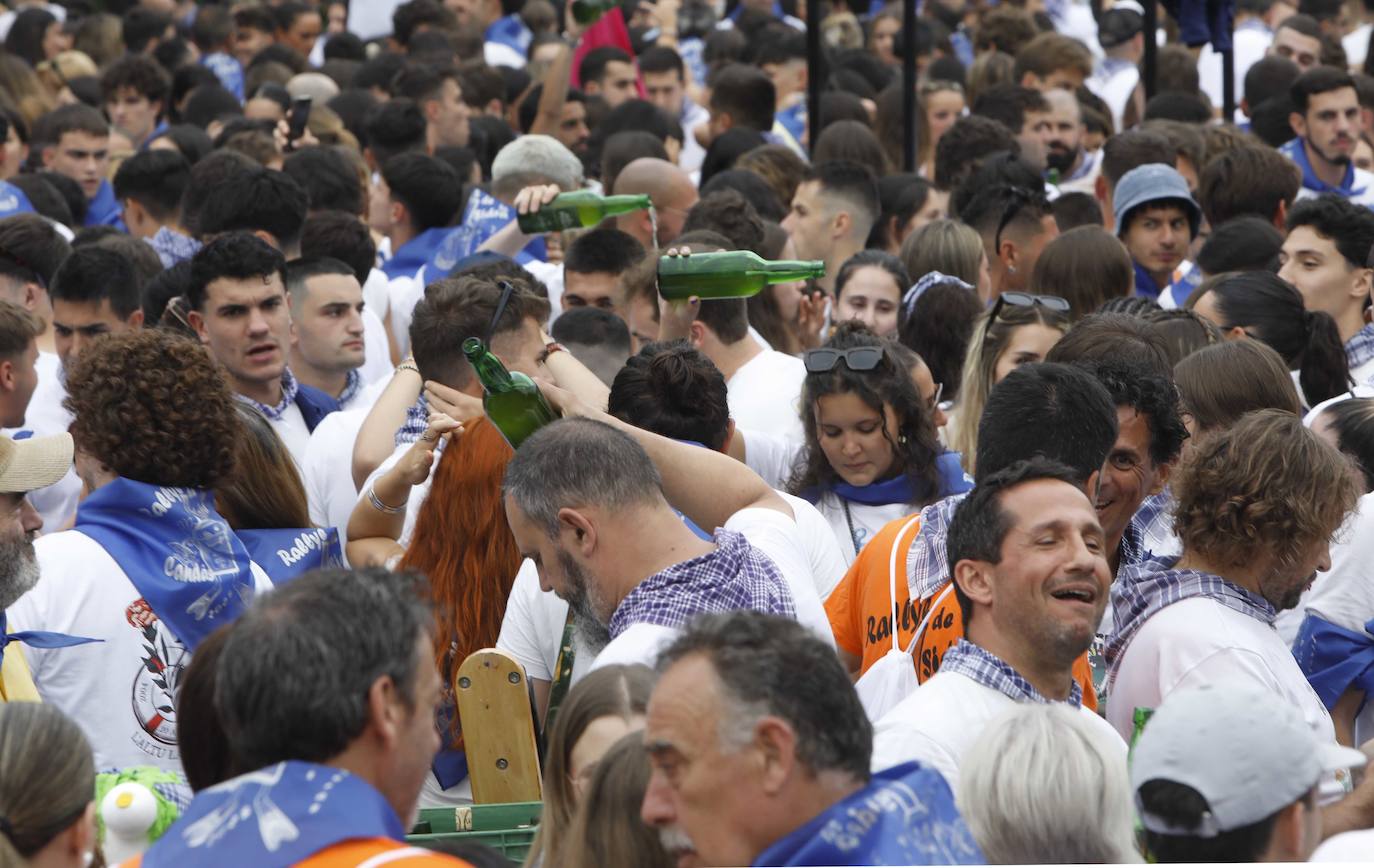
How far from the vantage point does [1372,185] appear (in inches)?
376

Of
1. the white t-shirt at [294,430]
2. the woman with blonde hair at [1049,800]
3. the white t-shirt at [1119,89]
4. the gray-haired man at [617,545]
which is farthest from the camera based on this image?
the white t-shirt at [1119,89]

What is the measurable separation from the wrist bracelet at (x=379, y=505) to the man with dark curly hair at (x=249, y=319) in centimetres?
103

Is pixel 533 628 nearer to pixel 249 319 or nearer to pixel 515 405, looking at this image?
pixel 515 405

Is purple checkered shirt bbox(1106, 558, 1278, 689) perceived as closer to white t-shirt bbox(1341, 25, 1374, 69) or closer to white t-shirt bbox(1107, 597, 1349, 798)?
white t-shirt bbox(1107, 597, 1349, 798)

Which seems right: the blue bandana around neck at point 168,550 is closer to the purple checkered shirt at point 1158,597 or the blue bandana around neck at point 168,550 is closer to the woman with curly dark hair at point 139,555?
the woman with curly dark hair at point 139,555

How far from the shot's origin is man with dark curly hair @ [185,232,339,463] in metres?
5.90

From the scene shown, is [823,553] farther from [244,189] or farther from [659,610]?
[244,189]

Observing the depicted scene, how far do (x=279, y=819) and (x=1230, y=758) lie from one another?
124 centimetres

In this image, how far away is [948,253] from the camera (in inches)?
277

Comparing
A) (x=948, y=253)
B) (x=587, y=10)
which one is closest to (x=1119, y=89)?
(x=587, y=10)

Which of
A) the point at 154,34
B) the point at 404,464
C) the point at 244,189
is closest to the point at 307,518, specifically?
the point at 404,464

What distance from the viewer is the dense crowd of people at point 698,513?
255cm

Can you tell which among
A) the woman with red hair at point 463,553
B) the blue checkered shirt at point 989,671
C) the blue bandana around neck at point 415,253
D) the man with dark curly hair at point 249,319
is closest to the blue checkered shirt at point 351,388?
the man with dark curly hair at point 249,319

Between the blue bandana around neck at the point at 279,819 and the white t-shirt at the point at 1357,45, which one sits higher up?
the blue bandana around neck at the point at 279,819
